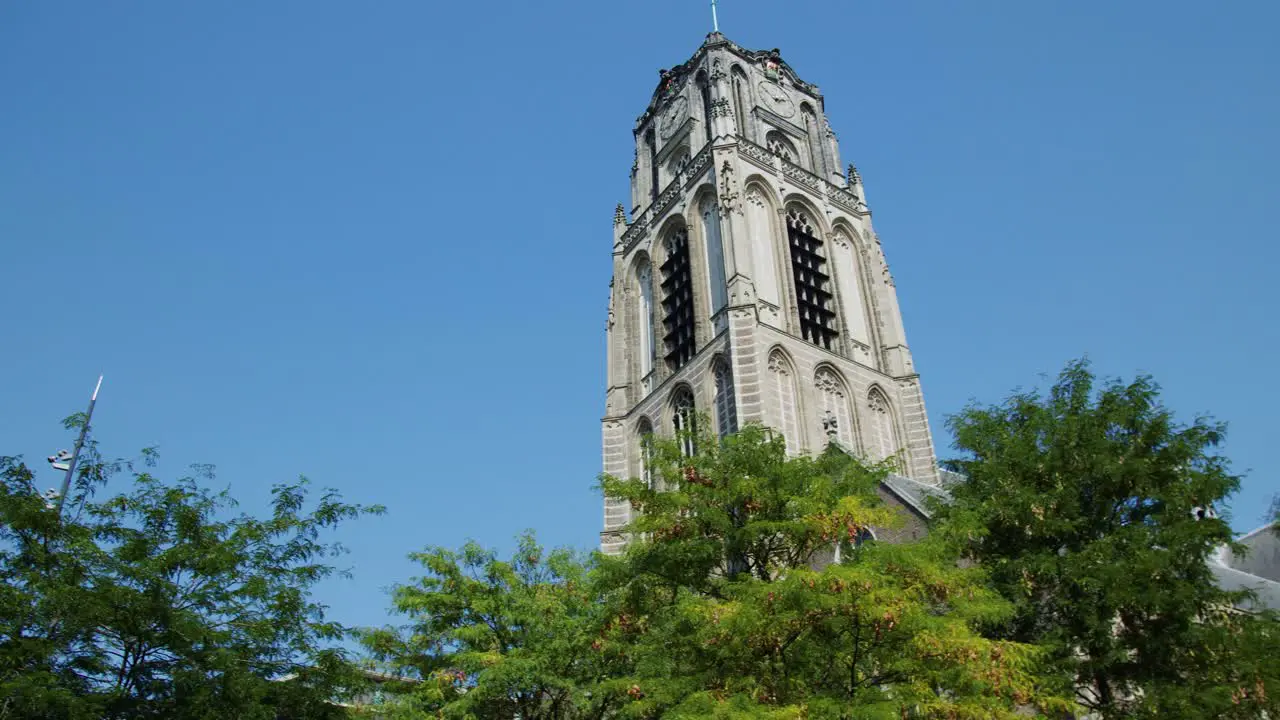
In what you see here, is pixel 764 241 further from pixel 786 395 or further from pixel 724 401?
pixel 724 401

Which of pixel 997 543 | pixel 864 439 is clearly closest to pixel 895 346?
pixel 864 439

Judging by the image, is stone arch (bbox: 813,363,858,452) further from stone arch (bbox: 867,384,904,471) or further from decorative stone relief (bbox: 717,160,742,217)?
decorative stone relief (bbox: 717,160,742,217)

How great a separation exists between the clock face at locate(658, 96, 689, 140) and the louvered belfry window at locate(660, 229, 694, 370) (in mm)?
7775

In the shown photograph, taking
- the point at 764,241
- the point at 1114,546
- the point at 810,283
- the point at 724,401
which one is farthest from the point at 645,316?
the point at 1114,546

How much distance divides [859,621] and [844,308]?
28803mm

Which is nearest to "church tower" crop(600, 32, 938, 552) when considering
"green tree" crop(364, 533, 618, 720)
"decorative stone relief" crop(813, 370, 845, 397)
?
"decorative stone relief" crop(813, 370, 845, 397)

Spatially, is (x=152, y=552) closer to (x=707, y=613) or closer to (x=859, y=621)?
(x=707, y=613)

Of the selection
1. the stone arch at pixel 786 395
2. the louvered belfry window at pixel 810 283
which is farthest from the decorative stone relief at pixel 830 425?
the louvered belfry window at pixel 810 283

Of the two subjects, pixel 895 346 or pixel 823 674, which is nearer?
pixel 823 674

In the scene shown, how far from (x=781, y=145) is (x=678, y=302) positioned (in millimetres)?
11311

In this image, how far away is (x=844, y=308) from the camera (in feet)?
136

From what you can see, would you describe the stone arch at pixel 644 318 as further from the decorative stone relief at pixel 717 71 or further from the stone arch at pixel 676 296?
the decorative stone relief at pixel 717 71

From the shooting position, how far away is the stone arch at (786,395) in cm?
3456

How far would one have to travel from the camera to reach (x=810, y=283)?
41781mm
